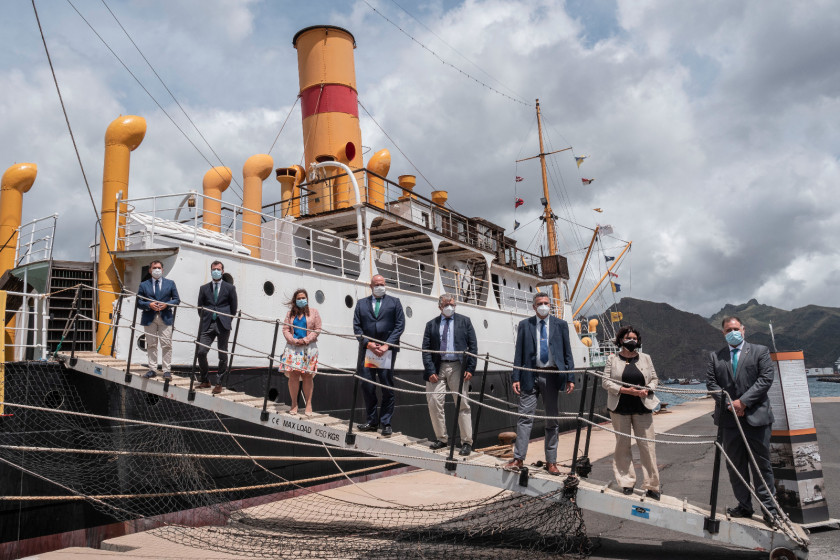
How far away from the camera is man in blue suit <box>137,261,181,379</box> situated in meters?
7.25

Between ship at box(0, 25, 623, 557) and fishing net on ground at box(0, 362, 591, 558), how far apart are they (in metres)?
0.05

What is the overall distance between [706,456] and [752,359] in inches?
268

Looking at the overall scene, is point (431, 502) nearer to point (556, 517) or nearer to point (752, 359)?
point (556, 517)

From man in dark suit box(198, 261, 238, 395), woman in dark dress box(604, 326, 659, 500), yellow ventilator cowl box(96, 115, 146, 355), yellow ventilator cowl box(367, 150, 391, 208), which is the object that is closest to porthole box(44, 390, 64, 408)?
yellow ventilator cowl box(96, 115, 146, 355)

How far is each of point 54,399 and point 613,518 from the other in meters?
6.54

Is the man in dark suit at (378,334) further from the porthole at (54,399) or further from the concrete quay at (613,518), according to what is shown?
the porthole at (54,399)

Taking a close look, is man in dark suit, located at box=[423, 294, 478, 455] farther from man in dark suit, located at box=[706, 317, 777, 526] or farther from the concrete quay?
man in dark suit, located at box=[706, 317, 777, 526]

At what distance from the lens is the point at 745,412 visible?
541 cm

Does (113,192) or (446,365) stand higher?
(113,192)

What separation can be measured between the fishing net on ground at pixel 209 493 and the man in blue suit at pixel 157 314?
2.42 feet

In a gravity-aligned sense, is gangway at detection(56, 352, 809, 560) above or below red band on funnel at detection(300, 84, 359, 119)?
below

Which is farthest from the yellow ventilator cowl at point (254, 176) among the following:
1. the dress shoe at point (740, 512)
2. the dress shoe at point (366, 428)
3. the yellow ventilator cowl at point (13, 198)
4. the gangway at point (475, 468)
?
the dress shoe at point (740, 512)

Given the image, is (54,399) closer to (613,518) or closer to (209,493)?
(209,493)

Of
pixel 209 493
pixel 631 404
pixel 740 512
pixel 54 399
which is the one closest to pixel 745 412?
pixel 740 512
